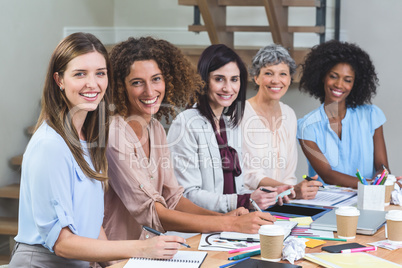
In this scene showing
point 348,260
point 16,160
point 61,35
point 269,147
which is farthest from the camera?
point 61,35

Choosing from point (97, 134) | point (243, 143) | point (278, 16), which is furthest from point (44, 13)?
point (97, 134)

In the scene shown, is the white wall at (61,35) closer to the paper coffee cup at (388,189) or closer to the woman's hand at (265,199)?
the paper coffee cup at (388,189)

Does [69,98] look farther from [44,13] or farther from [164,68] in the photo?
[44,13]

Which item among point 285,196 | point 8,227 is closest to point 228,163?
point 285,196

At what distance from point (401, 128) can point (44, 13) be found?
2.92 meters

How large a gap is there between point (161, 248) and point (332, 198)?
1041mm

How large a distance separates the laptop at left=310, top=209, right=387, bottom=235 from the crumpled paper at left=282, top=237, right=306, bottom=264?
11.3 inches

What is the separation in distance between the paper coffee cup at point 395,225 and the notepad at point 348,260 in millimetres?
165

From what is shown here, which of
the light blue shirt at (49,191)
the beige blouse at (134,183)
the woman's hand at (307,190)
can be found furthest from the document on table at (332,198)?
the light blue shirt at (49,191)

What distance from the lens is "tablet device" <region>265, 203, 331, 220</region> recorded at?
6.06 ft

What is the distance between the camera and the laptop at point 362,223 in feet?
5.40

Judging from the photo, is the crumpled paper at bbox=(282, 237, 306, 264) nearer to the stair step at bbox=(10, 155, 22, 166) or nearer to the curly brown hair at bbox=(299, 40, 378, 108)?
the curly brown hair at bbox=(299, 40, 378, 108)

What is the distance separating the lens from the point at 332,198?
85.9 inches

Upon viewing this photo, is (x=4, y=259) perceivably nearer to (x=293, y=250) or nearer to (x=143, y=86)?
(x=143, y=86)
